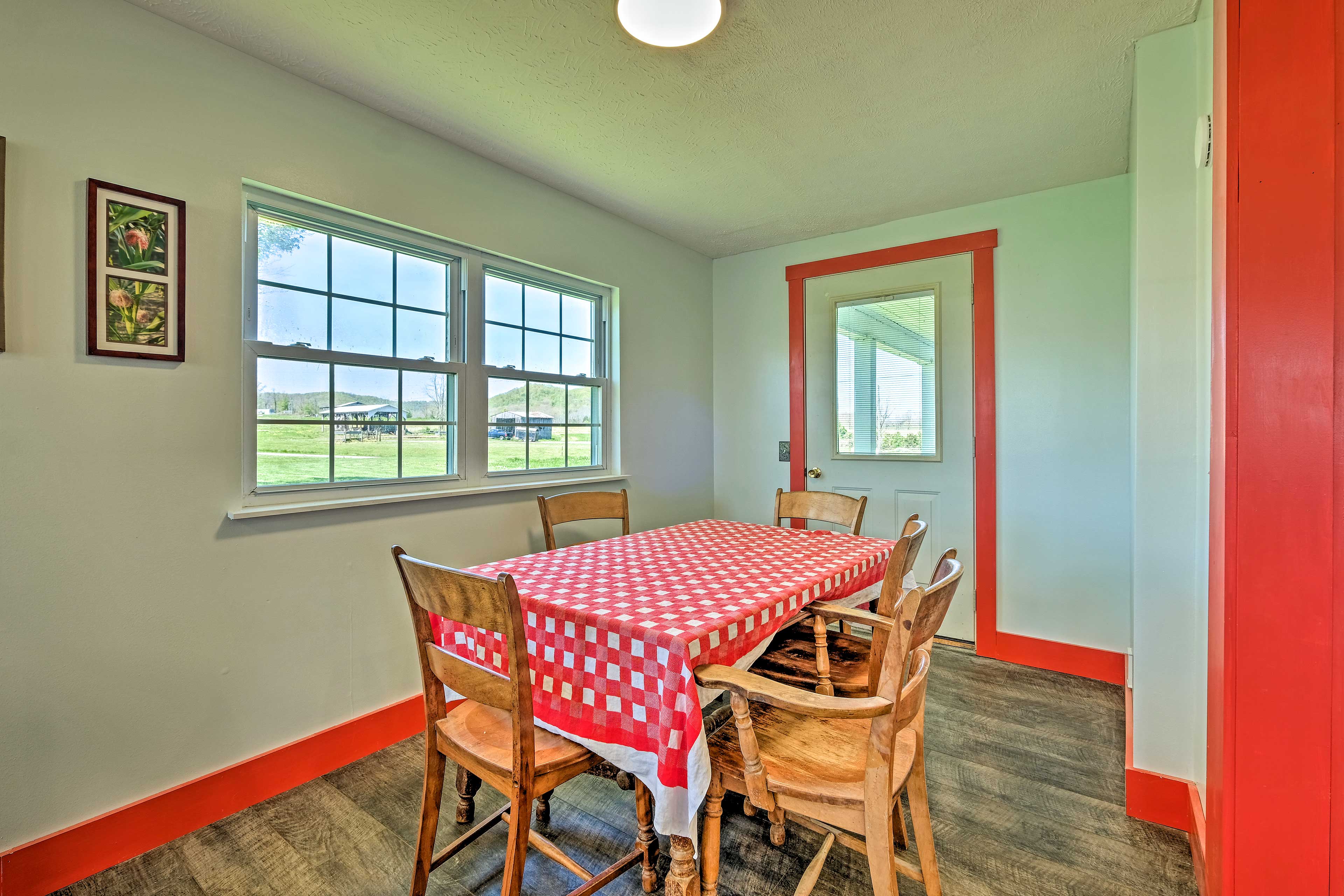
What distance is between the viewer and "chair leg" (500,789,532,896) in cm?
116

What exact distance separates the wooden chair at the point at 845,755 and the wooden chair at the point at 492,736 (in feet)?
1.07

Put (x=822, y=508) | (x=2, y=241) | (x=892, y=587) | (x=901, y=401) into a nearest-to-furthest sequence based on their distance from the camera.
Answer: (x=2, y=241)
(x=892, y=587)
(x=822, y=508)
(x=901, y=401)

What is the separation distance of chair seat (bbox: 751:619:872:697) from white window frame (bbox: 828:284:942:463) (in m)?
1.66

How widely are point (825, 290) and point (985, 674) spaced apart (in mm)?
2416

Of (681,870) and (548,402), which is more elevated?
(548,402)

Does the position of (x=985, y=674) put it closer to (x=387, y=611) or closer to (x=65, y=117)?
(x=387, y=611)

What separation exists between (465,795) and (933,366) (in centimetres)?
311

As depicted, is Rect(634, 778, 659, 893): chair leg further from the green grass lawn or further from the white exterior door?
the white exterior door

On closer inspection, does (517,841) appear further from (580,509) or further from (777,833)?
(580,509)

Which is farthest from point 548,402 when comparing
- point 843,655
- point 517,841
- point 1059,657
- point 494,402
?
point 1059,657

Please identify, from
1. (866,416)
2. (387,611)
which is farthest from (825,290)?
(387,611)

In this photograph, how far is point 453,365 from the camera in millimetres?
2500

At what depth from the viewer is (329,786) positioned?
76.4 inches

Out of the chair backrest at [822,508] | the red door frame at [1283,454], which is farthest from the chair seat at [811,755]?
the chair backrest at [822,508]
